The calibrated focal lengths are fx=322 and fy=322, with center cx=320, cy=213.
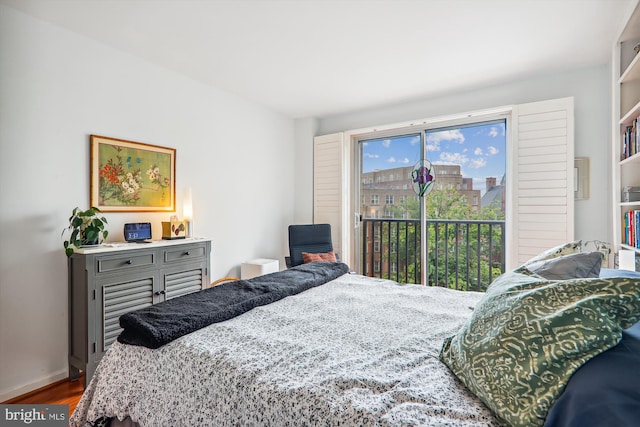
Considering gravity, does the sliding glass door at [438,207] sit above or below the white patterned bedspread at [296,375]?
above

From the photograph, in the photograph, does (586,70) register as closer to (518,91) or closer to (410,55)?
(518,91)

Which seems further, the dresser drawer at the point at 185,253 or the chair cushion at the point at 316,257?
the chair cushion at the point at 316,257

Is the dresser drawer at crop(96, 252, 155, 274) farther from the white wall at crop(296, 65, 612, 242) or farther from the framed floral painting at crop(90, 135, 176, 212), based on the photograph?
the white wall at crop(296, 65, 612, 242)

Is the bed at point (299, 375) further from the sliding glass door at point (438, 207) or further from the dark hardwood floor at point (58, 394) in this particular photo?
the sliding glass door at point (438, 207)

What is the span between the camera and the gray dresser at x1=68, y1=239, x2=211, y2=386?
2162mm


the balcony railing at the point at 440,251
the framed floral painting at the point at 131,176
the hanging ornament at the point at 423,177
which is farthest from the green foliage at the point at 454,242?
the framed floral painting at the point at 131,176

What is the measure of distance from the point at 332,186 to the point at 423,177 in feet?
3.79

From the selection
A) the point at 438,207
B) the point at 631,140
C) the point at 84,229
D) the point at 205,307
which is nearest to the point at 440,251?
the point at 438,207

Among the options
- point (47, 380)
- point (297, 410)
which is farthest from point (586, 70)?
point (47, 380)

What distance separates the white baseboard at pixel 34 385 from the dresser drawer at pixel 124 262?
85cm

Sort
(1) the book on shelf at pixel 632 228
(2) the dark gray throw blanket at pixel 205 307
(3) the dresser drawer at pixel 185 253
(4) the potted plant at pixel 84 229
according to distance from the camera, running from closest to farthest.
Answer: (2) the dark gray throw blanket at pixel 205 307 < (1) the book on shelf at pixel 632 228 < (4) the potted plant at pixel 84 229 < (3) the dresser drawer at pixel 185 253

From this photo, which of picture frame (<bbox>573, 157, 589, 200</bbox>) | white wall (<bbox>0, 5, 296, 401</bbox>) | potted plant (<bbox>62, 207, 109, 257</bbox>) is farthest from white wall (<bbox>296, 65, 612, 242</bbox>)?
potted plant (<bbox>62, 207, 109, 257</bbox>)

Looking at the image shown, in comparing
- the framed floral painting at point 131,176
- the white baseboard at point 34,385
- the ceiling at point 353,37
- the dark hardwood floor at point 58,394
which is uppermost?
the ceiling at point 353,37

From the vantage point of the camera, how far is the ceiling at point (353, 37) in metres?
2.09
